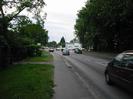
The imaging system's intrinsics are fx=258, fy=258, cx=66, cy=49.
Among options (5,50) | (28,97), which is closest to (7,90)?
(28,97)

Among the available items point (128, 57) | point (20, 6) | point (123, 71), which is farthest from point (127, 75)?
point (20, 6)

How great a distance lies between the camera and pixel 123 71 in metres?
8.96

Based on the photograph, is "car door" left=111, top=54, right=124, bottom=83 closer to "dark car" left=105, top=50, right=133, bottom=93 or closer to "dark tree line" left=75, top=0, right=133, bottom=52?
"dark car" left=105, top=50, right=133, bottom=93

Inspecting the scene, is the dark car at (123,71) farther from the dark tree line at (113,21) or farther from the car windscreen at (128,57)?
the dark tree line at (113,21)

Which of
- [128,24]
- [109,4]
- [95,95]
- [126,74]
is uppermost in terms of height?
[109,4]

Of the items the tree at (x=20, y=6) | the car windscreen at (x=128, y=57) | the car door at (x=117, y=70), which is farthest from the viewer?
the tree at (x=20, y=6)

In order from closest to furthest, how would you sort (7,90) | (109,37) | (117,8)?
(7,90)
(117,8)
(109,37)

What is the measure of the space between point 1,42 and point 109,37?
33188 millimetres

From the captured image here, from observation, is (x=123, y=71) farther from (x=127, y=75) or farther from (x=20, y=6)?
(x=20, y=6)

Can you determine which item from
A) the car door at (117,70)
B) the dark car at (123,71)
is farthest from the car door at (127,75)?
the car door at (117,70)

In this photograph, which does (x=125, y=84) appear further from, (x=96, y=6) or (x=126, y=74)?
(x=96, y=6)

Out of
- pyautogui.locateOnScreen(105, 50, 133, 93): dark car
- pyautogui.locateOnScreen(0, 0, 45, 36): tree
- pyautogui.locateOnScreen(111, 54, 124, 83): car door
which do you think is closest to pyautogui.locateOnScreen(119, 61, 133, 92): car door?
pyautogui.locateOnScreen(105, 50, 133, 93): dark car

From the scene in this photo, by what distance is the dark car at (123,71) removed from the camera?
8359mm

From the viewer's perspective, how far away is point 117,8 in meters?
37.4
